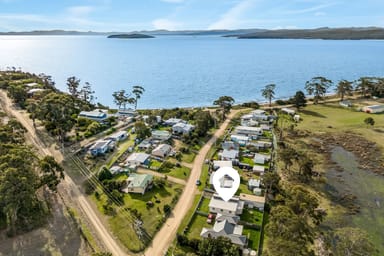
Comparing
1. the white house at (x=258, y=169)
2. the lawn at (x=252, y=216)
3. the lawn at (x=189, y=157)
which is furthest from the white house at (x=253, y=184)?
the lawn at (x=189, y=157)

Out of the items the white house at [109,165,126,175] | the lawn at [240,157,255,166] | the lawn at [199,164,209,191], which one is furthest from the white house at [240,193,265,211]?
the white house at [109,165,126,175]

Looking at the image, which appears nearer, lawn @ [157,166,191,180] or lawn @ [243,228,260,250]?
lawn @ [243,228,260,250]

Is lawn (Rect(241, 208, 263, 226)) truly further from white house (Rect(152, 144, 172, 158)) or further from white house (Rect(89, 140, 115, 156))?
white house (Rect(89, 140, 115, 156))

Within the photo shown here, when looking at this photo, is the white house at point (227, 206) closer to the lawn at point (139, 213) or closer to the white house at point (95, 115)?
the lawn at point (139, 213)

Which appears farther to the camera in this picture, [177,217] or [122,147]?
[122,147]

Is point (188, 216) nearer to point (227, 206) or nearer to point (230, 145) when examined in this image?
point (227, 206)

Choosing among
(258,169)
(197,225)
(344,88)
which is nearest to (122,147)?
(258,169)

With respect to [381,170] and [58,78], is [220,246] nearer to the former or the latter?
[381,170]
